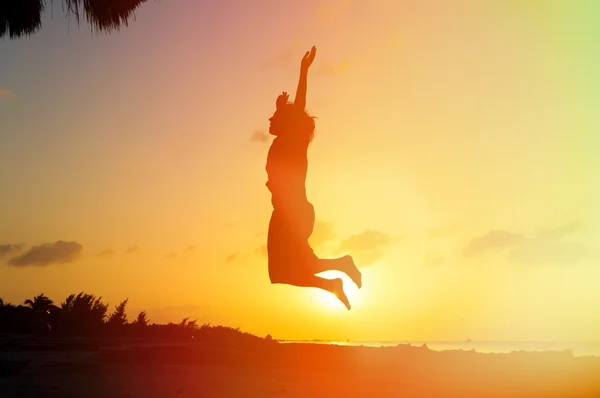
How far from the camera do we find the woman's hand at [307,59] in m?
6.26

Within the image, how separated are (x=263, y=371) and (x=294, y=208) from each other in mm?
7575

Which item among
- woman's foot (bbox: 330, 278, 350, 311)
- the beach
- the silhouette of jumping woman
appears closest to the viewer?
the silhouette of jumping woman

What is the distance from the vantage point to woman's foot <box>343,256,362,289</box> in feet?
20.1

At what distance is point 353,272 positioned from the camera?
6152 mm

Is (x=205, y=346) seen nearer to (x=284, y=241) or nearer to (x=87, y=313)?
(x=87, y=313)

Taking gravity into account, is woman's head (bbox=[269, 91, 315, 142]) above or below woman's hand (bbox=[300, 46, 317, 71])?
below

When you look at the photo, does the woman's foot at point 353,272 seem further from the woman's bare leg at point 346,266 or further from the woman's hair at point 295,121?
the woman's hair at point 295,121

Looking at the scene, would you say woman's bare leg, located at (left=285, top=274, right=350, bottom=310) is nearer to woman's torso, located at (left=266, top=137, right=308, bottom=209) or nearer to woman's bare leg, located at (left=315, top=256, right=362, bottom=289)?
woman's bare leg, located at (left=315, top=256, right=362, bottom=289)

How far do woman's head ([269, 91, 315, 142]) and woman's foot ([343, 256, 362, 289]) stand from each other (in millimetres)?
1224

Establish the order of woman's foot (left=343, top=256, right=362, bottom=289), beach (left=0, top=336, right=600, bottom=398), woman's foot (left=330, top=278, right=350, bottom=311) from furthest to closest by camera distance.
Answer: beach (left=0, top=336, right=600, bottom=398)
woman's foot (left=343, top=256, right=362, bottom=289)
woman's foot (left=330, top=278, right=350, bottom=311)

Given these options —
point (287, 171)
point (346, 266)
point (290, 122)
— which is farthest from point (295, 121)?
point (346, 266)

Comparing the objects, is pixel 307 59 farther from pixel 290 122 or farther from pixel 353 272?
pixel 353 272

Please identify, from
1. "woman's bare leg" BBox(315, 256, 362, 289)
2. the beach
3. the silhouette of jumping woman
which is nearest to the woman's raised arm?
the silhouette of jumping woman

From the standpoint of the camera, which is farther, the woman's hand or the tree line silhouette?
the tree line silhouette
